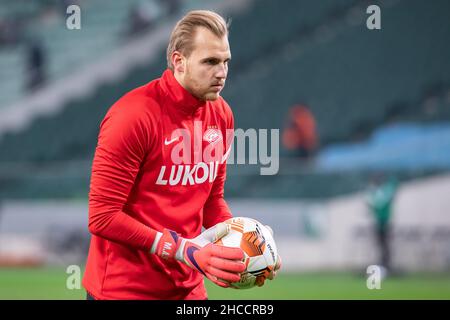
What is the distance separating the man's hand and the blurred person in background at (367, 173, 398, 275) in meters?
6.67

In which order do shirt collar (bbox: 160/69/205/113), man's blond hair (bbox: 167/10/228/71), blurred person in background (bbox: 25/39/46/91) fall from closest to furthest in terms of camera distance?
1. man's blond hair (bbox: 167/10/228/71)
2. shirt collar (bbox: 160/69/205/113)
3. blurred person in background (bbox: 25/39/46/91)

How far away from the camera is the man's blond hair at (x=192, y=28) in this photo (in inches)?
139

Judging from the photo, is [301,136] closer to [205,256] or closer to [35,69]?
[35,69]

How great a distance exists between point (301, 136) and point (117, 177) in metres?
9.06

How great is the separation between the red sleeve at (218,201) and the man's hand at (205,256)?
427mm

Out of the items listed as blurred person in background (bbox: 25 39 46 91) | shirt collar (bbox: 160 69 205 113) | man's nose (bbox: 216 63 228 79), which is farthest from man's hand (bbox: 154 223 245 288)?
blurred person in background (bbox: 25 39 46 91)

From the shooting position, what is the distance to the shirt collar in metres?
3.66

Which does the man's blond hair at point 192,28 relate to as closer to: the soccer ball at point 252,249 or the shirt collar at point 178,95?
the shirt collar at point 178,95

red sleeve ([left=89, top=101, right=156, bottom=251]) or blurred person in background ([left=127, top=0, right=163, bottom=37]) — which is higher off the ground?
blurred person in background ([left=127, top=0, right=163, bottom=37])

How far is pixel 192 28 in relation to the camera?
11.6 feet

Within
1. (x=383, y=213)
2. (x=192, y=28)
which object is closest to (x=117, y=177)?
(x=192, y=28)

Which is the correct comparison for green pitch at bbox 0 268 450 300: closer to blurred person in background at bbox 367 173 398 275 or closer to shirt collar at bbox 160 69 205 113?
blurred person in background at bbox 367 173 398 275

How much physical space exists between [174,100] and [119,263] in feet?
2.38

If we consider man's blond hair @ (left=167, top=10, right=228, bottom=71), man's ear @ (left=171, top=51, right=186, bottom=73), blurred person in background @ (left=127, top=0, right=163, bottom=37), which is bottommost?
man's ear @ (left=171, top=51, right=186, bottom=73)
